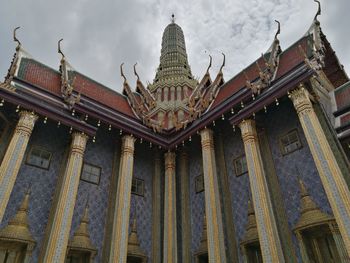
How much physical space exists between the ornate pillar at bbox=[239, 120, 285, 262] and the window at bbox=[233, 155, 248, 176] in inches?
43.6

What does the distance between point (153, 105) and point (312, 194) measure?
11.2m

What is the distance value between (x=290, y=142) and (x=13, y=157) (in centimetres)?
867

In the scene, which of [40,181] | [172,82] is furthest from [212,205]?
[172,82]

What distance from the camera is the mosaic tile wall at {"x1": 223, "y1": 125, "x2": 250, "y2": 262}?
982 cm

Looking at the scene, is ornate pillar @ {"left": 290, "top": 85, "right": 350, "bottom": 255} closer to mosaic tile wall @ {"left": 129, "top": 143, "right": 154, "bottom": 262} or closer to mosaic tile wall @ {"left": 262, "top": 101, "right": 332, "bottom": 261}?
mosaic tile wall @ {"left": 262, "top": 101, "right": 332, "bottom": 261}

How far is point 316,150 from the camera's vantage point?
7.84 m

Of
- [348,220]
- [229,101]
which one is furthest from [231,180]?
[348,220]

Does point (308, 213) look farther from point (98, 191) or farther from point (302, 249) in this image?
point (98, 191)

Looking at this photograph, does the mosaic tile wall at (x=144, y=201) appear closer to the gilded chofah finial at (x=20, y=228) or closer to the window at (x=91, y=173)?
the window at (x=91, y=173)

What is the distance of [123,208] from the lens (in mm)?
10016

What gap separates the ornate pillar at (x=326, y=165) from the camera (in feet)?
22.1

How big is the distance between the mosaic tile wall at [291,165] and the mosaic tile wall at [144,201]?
17.4 ft

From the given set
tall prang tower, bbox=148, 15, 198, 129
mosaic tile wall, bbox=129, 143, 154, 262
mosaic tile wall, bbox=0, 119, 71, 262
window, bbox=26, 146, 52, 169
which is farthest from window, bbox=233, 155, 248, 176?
window, bbox=26, 146, 52, 169

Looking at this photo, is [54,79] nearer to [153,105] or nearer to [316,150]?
[153,105]
